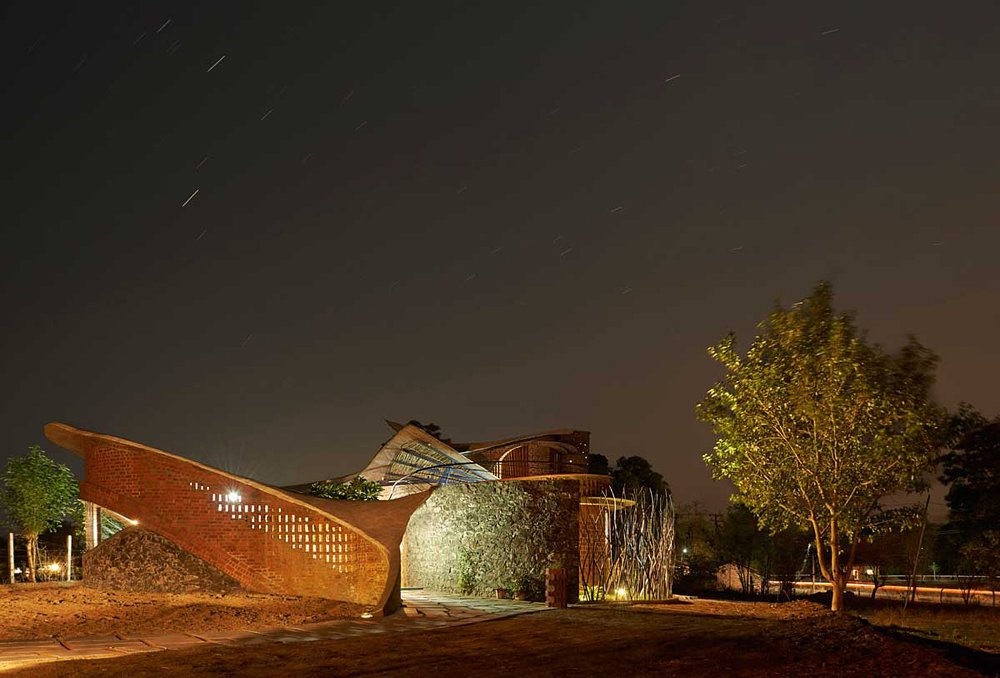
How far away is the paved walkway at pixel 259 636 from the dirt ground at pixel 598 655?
521mm

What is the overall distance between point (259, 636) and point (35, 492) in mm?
15567

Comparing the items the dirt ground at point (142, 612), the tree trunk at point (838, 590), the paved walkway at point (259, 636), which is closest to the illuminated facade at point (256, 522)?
the dirt ground at point (142, 612)

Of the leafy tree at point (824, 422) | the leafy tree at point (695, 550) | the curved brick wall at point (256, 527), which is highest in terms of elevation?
the leafy tree at point (824, 422)

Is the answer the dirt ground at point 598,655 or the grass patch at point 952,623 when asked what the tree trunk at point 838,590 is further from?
the dirt ground at point 598,655

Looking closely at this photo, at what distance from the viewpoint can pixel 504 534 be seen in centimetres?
1706

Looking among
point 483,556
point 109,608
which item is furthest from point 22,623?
point 483,556

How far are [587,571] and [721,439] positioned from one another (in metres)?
4.73

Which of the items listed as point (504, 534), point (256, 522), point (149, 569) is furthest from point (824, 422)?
point (149, 569)

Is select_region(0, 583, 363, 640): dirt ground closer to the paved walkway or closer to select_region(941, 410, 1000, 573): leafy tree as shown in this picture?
the paved walkway

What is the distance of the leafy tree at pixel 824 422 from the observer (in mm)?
12234

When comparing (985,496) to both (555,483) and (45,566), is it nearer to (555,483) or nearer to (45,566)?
(555,483)

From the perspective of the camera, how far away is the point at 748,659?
27.6 ft

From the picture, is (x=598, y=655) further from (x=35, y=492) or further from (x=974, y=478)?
(x=35, y=492)

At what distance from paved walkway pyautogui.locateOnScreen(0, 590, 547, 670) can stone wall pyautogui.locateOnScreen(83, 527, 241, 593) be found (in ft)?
10.2
